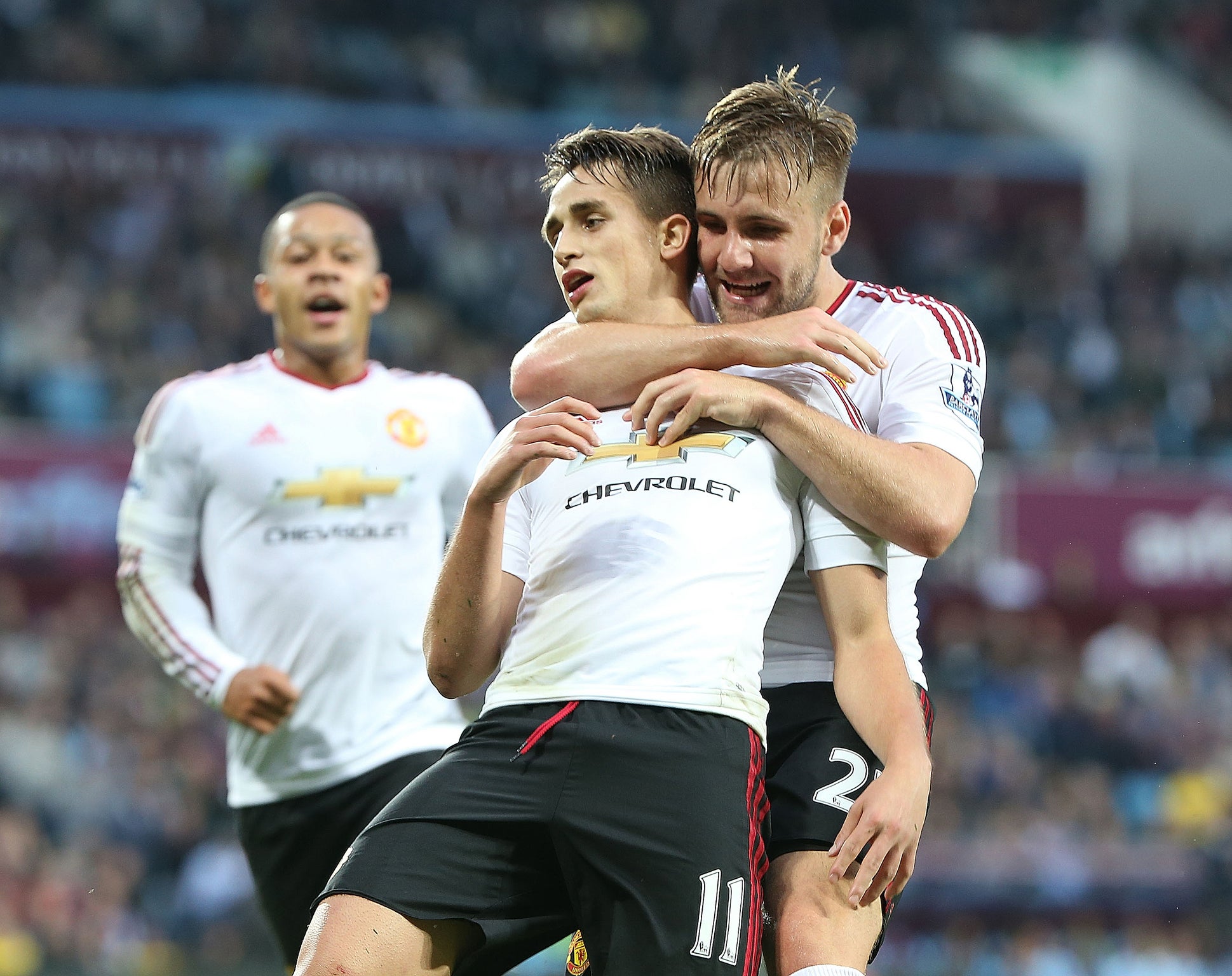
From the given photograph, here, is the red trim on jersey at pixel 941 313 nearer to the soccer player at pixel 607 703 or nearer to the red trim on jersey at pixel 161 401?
the soccer player at pixel 607 703

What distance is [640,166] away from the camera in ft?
10.3

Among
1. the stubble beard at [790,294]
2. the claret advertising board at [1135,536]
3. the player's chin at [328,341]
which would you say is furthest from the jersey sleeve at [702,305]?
the claret advertising board at [1135,536]

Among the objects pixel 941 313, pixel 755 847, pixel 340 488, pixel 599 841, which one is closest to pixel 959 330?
pixel 941 313

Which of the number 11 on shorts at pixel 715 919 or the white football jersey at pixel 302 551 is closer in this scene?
the number 11 on shorts at pixel 715 919

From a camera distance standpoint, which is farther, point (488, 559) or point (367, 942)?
point (488, 559)

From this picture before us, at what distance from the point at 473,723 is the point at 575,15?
1620 cm

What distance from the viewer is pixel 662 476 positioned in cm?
282

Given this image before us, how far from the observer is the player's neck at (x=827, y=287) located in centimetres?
330

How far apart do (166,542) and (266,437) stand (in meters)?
0.42

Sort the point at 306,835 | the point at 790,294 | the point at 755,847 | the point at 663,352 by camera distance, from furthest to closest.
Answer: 1. the point at 306,835
2. the point at 790,294
3. the point at 663,352
4. the point at 755,847

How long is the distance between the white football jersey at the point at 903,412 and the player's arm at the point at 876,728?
4.9 inches

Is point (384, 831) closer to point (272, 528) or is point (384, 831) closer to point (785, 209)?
point (785, 209)

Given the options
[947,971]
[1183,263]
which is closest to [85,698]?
[947,971]

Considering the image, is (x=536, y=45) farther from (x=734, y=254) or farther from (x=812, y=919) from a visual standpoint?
(x=812, y=919)
